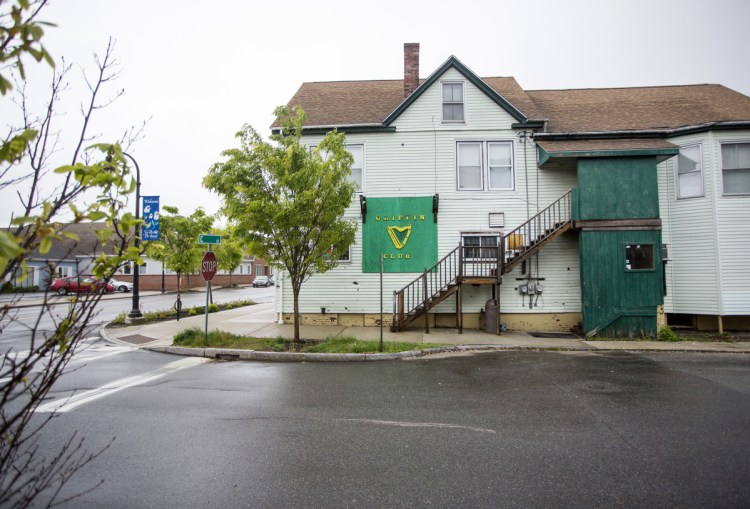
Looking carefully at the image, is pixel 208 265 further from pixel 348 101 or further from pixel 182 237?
pixel 182 237

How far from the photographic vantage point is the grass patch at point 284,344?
32.5 feet

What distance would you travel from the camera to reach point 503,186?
14.7 m

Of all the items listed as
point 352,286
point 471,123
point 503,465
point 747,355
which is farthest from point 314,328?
point 747,355

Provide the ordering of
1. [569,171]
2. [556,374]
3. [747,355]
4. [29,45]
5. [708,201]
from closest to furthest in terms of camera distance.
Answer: [29,45] < [556,374] < [747,355] < [708,201] < [569,171]

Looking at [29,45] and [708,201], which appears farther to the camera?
[708,201]

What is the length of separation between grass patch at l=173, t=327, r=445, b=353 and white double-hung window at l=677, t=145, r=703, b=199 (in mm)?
10564

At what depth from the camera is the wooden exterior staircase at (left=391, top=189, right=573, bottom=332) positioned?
1302 cm

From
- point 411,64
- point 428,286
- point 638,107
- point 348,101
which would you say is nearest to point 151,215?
point 348,101

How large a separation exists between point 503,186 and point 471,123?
2.62m

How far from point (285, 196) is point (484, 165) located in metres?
7.92

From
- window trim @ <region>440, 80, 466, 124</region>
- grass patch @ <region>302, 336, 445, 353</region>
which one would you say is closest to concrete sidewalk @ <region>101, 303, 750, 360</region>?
grass patch @ <region>302, 336, 445, 353</region>

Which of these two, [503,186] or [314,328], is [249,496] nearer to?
[314,328]

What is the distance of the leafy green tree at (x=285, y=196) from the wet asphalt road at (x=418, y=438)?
139 inches

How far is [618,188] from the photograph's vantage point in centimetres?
1309
